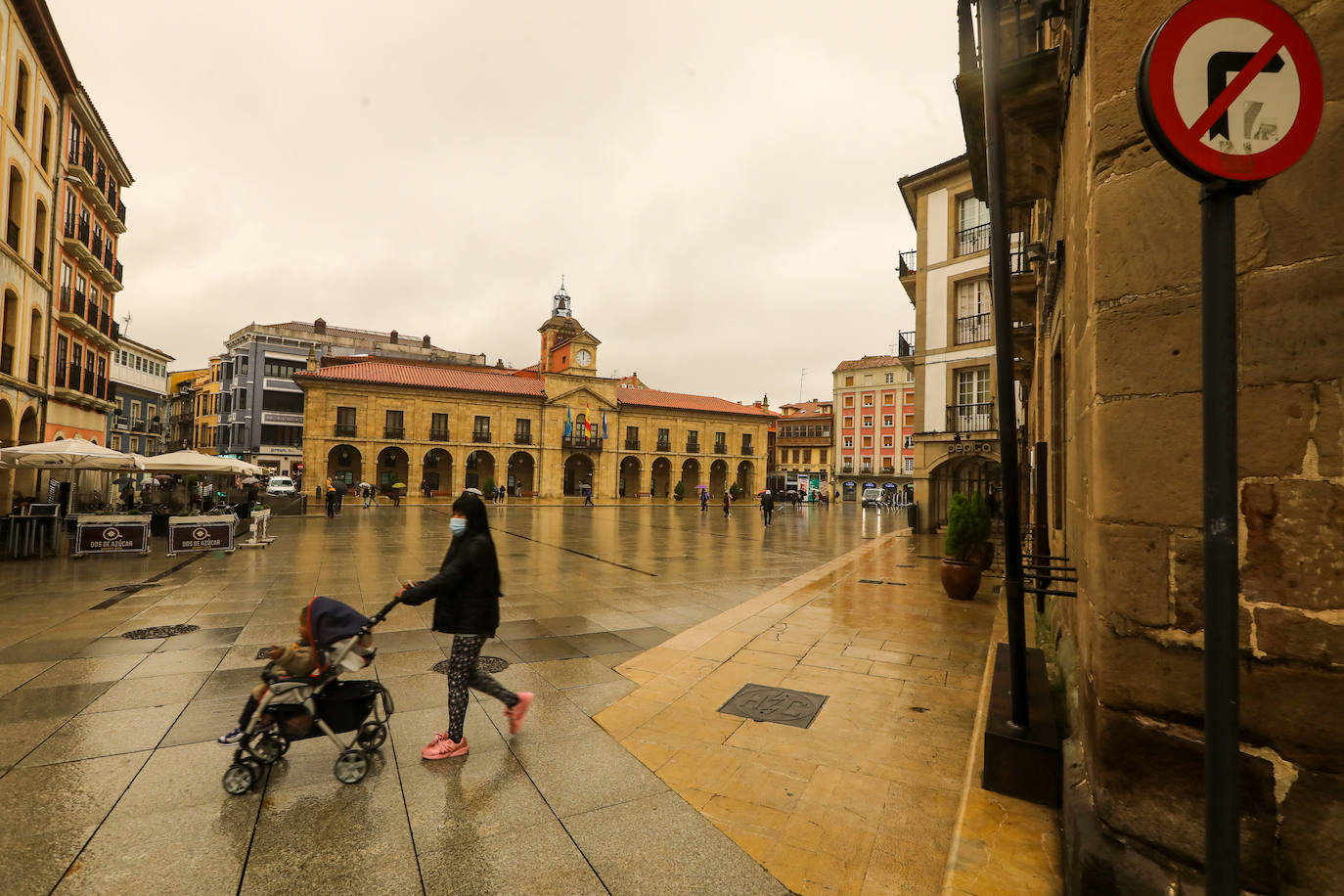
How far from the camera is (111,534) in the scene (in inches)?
495

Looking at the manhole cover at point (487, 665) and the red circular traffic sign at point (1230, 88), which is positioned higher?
the red circular traffic sign at point (1230, 88)

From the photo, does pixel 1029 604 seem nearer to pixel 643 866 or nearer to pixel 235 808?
pixel 643 866

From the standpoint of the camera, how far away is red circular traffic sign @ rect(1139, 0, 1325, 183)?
133 cm

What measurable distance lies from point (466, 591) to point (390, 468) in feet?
147

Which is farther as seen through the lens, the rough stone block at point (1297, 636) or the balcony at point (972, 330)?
the balcony at point (972, 330)

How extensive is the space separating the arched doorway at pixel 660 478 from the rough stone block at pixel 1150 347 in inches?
2059

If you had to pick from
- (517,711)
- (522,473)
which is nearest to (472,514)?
(517,711)

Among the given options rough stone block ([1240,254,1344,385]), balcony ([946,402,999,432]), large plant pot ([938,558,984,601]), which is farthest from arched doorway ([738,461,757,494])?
rough stone block ([1240,254,1344,385])

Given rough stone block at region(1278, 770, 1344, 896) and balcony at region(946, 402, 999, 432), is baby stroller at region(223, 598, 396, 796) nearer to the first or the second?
rough stone block at region(1278, 770, 1344, 896)

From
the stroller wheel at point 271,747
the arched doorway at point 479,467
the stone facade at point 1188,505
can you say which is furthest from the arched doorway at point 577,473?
the stone facade at point 1188,505

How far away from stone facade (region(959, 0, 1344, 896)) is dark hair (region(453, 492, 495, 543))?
3403 millimetres

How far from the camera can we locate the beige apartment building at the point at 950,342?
62.6ft

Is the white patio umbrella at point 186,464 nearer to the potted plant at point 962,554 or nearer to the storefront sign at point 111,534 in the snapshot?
the storefront sign at point 111,534

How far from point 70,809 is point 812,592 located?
8179 mm
